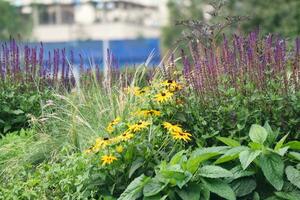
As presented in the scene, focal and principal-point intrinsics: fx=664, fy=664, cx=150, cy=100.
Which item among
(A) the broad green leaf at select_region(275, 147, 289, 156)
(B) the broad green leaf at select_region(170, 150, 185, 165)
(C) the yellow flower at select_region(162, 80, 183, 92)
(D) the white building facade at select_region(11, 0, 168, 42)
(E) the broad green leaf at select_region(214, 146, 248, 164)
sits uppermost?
(C) the yellow flower at select_region(162, 80, 183, 92)

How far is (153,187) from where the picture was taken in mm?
4371

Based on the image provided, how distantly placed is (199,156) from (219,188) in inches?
10.2

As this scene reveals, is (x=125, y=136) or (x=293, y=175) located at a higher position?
(x=125, y=136)

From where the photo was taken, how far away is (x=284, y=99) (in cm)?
527

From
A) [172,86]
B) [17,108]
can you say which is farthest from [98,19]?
[172,86]

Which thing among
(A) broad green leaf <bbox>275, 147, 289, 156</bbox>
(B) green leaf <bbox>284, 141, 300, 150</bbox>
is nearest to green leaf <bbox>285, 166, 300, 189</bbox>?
(A) broad green leaf <bbox>275, 147, 289, 156</bbox>

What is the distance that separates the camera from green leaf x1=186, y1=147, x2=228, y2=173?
4410mm

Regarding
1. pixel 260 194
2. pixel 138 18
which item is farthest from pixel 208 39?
pixel 138 18

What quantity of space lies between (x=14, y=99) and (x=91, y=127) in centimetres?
150

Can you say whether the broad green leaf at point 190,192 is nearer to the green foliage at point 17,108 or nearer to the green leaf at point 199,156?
the green leaf at point 199,156

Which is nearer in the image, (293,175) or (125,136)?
(293,175)

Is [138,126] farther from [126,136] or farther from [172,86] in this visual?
[172,86]

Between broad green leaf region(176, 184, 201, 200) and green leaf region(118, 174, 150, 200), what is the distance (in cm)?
24

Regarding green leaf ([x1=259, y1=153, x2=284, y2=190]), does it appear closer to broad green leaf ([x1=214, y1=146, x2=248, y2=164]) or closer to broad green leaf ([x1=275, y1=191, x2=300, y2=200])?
broad green leaf ([x1=275, y1=191, x2=300, y2=200])
